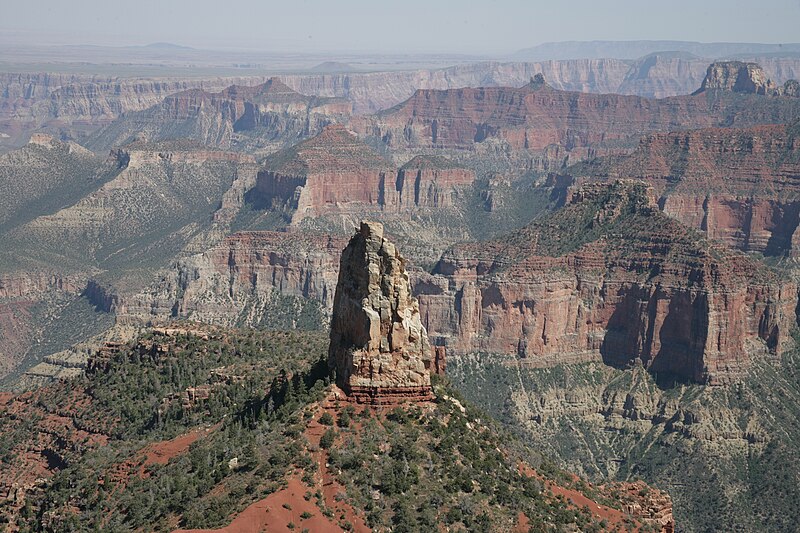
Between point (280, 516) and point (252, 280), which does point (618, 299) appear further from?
point (280, 516)

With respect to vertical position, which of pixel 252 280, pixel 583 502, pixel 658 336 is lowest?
pixel 252 280

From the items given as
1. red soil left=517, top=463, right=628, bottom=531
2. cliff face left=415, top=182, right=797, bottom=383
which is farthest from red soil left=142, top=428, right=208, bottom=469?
cliff face left=415, top=182, right=797, bottom=383

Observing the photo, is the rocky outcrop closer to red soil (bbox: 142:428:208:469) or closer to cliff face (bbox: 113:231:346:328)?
red soil (bbox: 142:428:208:469)

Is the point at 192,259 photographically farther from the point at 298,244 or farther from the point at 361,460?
the point at 361,460

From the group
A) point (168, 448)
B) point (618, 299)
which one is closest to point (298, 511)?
point (168, 448)

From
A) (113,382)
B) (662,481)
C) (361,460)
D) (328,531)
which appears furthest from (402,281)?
(662,481)

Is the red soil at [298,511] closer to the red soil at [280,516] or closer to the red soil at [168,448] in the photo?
the red soil at [280,516]

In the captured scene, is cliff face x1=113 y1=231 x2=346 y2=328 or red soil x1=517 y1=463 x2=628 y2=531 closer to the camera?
red soil x1=517 y1=463 x2=628 y2=531
